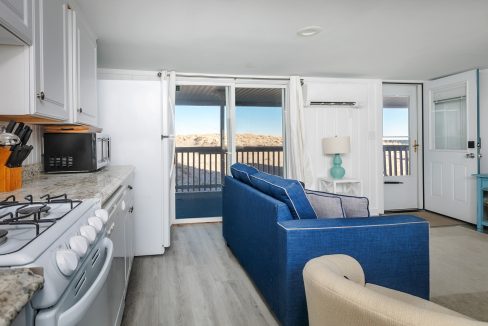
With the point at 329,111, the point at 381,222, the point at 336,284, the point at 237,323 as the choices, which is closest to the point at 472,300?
the point at 381,222

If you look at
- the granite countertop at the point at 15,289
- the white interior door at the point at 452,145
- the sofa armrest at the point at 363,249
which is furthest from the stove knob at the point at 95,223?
the white interior door at the point at 452,145

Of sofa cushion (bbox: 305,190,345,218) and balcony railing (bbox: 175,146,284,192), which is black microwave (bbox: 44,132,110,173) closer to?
sofa cushion (bbox: 305,190,345,218)

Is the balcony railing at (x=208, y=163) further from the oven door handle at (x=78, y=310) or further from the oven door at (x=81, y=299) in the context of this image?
the oven door handle at (x=78, y=310)

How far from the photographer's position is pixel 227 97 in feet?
16.8

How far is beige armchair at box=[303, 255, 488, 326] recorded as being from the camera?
2.09 ft

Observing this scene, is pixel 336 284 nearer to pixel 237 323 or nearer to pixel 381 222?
pixel 381 222

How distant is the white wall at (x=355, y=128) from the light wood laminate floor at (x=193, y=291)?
2.38 metres

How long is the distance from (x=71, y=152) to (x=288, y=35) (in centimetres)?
217

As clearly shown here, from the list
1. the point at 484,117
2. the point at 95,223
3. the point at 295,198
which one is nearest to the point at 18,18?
the point at 95,223

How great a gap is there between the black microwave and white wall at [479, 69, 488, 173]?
486 centimetres

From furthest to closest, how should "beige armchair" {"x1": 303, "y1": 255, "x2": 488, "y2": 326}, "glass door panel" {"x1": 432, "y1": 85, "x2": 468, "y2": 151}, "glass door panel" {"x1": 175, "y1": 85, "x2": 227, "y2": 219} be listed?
"glass door panel" {"x1": 175, "y1": 85, "x2": 227, "y2": 219}, "glass door panel" {"x1": 432, "y1": 85, "x2": 468, "y2": 151}, "beige armchair" {"x1": 303, "y1": 255, "x2": 488, "y2": 326}

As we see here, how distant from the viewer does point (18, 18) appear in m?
1.45

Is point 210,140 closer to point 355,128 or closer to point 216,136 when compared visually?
point 216,136

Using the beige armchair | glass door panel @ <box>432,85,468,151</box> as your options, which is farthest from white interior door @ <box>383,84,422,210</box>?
the beige armchair
